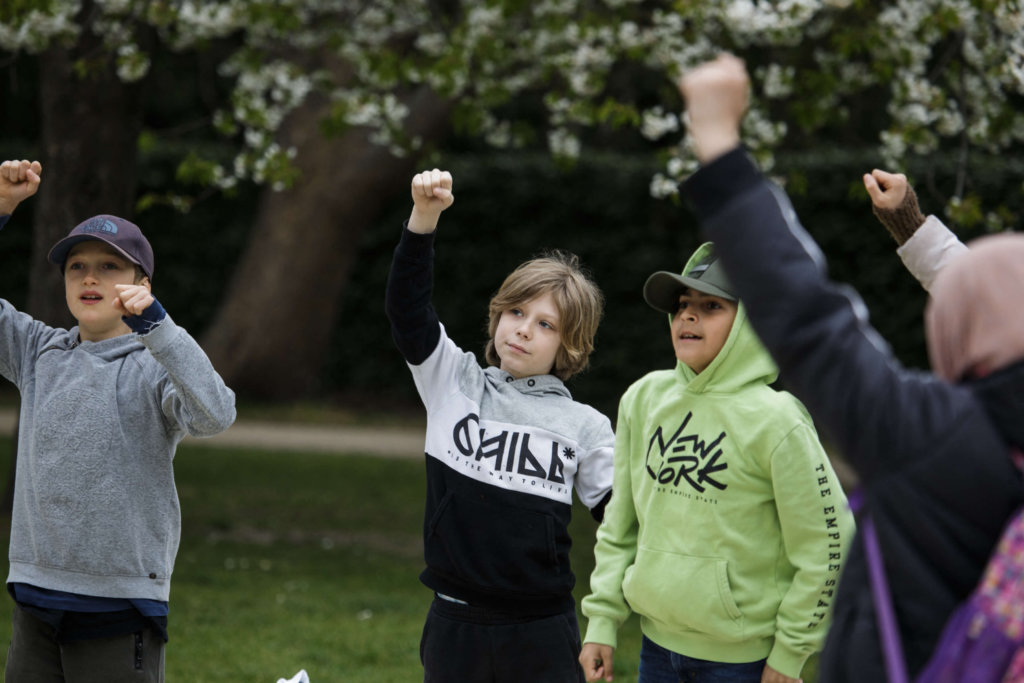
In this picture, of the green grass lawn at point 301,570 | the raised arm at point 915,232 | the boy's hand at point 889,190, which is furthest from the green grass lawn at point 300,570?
the boy's hand at point 889,190

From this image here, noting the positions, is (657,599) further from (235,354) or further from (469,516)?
(235,354)

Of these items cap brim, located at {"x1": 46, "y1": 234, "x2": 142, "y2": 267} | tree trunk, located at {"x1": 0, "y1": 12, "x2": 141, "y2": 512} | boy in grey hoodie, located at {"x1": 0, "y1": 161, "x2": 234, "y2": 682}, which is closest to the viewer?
boy in grey hoodie, located at {"x1": 0, "y1": 161, "x2": 234, "y2": 682}

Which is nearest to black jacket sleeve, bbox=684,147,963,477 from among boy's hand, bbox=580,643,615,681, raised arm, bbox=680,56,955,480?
raised arm, bbox=680,56,955,480

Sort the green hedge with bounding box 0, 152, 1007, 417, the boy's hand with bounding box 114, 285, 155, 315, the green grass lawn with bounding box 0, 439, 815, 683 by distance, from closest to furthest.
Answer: the boy's hand with bounding box 114, 285, 155, 315, the green grass lawn with bounding box 0, 439, 815, 683, the green hedge with bounding box 0, 152, 1007, 417

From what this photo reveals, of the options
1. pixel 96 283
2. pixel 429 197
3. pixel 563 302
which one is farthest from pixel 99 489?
pixel 563 302

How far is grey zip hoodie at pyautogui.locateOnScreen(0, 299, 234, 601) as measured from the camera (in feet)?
9.43

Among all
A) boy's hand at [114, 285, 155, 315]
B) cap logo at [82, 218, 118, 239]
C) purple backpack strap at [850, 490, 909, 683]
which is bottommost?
purple backpack strap at [850, 490, 909, 683]

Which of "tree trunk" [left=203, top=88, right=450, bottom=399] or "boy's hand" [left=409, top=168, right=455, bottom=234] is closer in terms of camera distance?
"boy's hand" [left=409, top=168, right=455, bottom=234]

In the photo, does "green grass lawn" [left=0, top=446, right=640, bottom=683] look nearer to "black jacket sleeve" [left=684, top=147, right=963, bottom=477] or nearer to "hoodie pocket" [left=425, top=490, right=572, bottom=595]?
"hoodie pocket" [left=425, top=490, right=572, bottom=595]

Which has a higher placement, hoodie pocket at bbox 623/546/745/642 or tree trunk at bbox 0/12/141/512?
tree trunk at bbox 0/12/141/512

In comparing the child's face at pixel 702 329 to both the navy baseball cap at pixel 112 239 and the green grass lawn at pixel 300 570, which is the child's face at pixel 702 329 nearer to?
the navy baseball cap at pixel 112 239

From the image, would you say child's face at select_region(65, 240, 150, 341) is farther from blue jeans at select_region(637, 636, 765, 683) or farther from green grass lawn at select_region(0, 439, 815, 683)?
green grass lawn at select_region(0, 439, 815, 683)

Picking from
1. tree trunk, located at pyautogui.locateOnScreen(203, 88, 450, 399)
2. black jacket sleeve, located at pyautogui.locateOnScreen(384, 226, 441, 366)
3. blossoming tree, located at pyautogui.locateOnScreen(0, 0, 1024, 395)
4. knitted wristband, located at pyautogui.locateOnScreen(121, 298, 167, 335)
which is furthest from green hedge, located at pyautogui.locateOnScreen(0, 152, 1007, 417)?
knitted wristband, located at pyautogui.locateOnScreen(121, 298, 167, 335)

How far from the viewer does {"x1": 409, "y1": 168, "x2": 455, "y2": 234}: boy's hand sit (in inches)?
108
